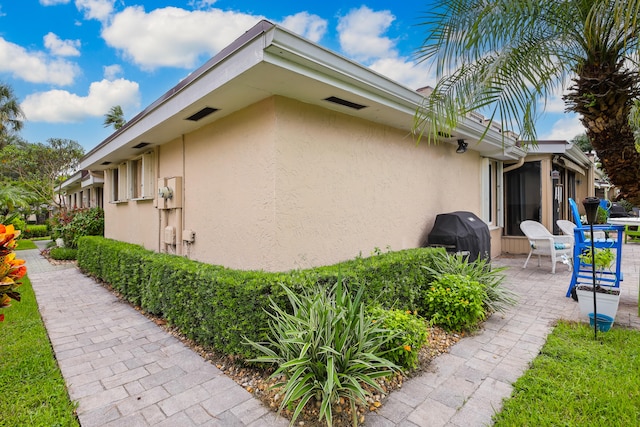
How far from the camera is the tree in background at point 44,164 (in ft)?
74.7

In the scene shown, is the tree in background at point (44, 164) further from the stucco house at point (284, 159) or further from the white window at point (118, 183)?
the stucco house at point (284, 159)

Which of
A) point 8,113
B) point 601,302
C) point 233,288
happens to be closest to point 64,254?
point 233,288

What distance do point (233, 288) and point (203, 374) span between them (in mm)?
975

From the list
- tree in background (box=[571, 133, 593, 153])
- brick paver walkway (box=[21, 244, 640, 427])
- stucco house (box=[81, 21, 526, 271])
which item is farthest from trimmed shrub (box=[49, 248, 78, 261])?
tree in background (box=[571, 133, 593, 153])

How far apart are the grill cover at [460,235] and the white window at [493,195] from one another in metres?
3.01

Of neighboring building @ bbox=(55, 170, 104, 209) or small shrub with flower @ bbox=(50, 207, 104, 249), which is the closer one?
small shrub with flower @ bbox=(50, 207, 104, 249)

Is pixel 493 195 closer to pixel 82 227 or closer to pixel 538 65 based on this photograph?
pixel 538 65

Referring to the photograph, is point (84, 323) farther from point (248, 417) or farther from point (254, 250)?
point (248, 417)

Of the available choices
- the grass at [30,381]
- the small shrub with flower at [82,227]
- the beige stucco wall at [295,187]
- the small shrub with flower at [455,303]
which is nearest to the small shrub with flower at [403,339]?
the small shrub with flower at [455,303]

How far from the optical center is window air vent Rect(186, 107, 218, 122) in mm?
4753

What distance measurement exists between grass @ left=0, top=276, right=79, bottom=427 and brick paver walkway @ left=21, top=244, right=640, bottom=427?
0.40ft

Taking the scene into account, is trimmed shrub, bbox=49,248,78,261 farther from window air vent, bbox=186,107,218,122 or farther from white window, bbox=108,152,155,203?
window air vent, bbox=186,107,218,122

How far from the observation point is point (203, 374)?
3.44m

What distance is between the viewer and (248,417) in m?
2.69
